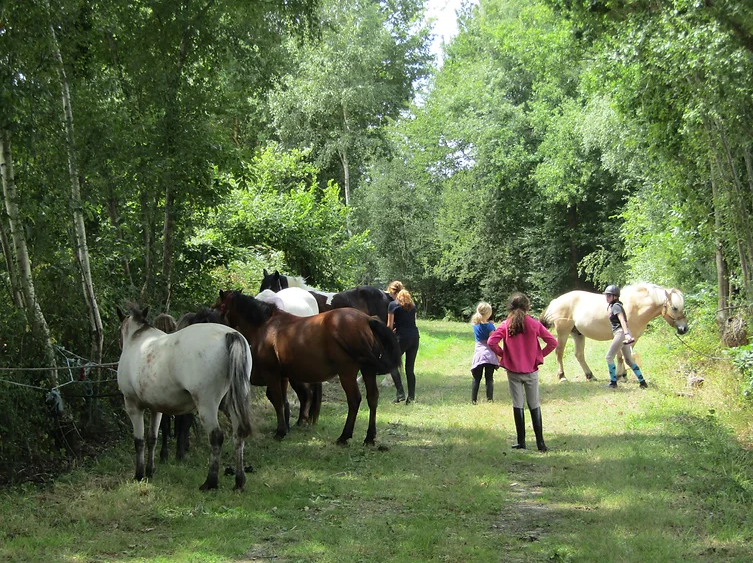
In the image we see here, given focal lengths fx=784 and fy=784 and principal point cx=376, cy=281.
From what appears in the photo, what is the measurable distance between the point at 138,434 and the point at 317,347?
2328 millimetres

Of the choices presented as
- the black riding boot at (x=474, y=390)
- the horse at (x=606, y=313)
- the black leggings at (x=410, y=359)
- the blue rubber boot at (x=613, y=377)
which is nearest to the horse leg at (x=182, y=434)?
the black leggings at (x=410, y=359)

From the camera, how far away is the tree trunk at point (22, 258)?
7.05 m

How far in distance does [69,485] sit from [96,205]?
10.6 feet

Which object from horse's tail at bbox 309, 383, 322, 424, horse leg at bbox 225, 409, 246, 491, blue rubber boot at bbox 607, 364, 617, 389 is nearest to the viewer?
horse leg at bbox 225, 409, 246, 491

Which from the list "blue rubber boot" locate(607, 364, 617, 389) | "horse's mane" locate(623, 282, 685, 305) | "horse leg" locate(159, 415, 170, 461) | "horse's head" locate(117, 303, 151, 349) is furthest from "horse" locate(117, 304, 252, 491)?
"horse's mane" locate(623, 282, 685, 305)

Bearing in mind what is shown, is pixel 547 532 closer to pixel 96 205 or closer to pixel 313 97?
pixel 96 205

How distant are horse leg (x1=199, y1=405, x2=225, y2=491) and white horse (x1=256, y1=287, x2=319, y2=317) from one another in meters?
4.26

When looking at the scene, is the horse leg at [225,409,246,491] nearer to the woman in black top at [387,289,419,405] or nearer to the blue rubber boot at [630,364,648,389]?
the woman in black top at [387,289,419,405]

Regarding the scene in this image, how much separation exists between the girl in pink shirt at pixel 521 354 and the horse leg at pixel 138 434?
3.92 m

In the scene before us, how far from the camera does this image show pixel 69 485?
685 centimetres

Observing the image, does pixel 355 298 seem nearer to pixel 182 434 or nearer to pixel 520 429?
pixel 520 429

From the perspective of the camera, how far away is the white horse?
36.7 feet

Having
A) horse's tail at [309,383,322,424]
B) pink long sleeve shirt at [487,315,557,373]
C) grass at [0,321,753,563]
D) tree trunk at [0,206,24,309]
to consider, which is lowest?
grass at [0,321,753,563]

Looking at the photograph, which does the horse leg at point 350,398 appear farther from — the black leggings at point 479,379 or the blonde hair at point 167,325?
the black leggings at point 479,379
